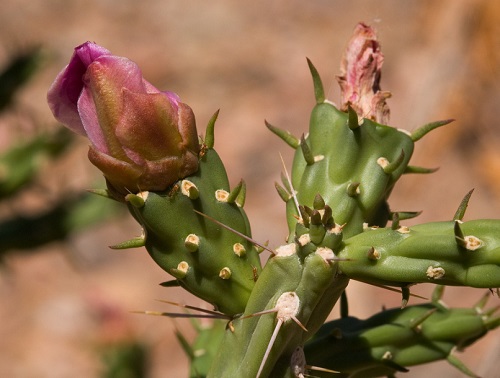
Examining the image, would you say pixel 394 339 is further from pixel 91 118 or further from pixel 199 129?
pixel 199 129

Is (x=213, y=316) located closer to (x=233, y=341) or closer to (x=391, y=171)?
(x=233, y=341)

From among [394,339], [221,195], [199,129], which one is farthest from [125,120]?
[199,129]

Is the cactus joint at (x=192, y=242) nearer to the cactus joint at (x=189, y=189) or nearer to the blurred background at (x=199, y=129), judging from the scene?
the cactus joint at (x=189, y=189)

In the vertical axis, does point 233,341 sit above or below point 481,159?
below

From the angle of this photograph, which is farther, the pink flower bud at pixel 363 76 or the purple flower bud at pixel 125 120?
the pink flower bud at pixel 363 76

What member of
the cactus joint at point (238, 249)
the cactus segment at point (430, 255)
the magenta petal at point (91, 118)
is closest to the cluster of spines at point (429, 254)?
the cactus segment at point (430, 255)

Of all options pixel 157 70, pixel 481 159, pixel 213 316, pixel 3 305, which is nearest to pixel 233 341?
pixel 213 316
